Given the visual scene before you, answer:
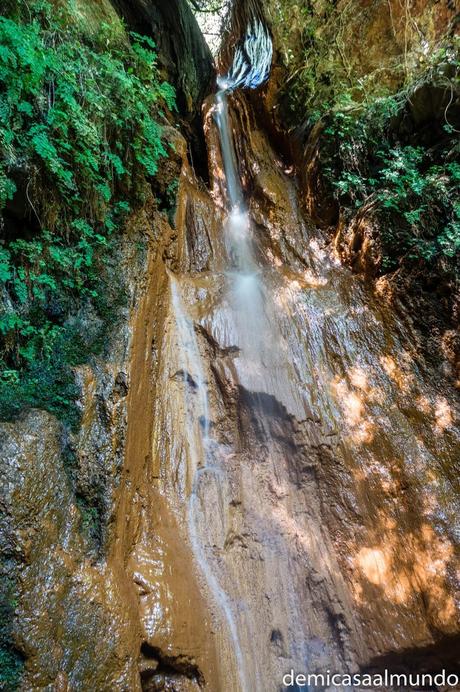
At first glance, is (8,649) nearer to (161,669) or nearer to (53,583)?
(53,583)

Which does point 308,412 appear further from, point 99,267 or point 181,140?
point 181,140

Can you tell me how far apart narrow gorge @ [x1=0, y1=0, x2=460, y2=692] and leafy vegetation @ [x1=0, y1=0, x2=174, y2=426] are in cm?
3

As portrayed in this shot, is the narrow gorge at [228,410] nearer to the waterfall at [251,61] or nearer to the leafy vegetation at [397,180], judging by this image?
the leafy vegetation at [397,180]

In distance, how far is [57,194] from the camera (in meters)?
4.08

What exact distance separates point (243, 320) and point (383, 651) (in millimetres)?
4322

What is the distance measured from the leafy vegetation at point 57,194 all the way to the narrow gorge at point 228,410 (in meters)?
0.03

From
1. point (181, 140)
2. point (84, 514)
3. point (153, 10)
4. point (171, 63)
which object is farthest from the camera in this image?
point (171, 63)

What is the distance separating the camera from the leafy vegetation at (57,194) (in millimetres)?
3465

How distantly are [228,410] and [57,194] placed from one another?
3.42m

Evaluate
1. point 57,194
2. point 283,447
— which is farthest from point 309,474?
point 57,194

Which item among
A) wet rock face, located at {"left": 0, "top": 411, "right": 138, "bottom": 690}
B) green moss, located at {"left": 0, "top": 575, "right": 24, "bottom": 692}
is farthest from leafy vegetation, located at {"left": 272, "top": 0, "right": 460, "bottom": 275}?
green moss, located at {"left": 0, "top": 575, "right": 24, "bottom": 692}

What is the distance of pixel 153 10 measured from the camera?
9.05 meters

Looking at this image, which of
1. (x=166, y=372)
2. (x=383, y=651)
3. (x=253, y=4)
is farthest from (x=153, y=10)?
(x=383, y=651)

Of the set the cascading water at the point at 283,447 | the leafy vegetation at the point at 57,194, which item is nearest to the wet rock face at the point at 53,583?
the leafy vegetation at the point at 57,194
